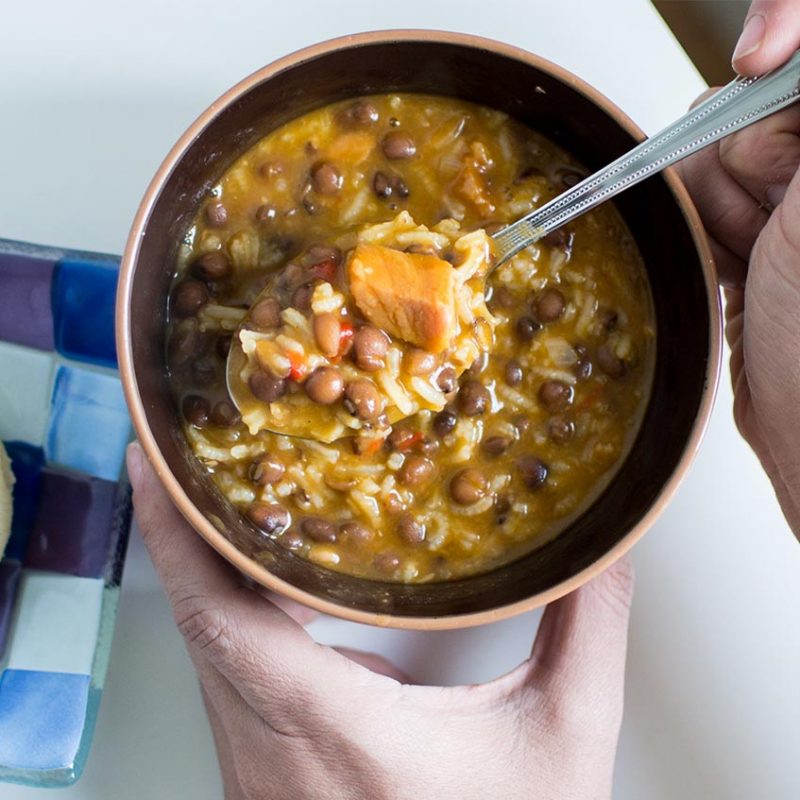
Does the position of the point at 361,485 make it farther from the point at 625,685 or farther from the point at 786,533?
the point at 786,533

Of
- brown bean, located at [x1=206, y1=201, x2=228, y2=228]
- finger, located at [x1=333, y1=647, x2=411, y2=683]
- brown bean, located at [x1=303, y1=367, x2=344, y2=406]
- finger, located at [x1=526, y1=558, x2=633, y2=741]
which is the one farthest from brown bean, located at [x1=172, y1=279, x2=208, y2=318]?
finger, located at [x1=526, y1=558, x2=633, y2=741]

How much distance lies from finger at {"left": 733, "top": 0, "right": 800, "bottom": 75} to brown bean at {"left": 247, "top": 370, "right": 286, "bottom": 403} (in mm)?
1074

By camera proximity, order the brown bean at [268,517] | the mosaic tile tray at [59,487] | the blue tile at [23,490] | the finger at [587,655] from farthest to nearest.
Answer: the blue tile at [23,490] → the mosaic tile tray at [59,487] → the finger at [587,655] → the brown bean at [268,517]

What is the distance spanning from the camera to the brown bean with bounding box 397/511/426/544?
88.5 inches

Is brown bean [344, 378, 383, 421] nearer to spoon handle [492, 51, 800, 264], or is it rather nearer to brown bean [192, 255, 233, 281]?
brown bean [192, 255, 233, 281]

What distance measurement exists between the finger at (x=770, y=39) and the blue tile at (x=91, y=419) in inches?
61.3

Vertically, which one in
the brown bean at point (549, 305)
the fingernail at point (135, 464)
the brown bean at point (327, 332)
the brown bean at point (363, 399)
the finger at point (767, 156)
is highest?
the finger at point (767, 156)

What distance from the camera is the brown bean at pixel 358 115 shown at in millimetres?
2283

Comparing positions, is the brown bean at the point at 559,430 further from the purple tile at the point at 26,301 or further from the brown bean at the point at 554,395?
the purple tile at the point at 26,301

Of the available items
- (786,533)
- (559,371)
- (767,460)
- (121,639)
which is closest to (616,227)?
(559,371)

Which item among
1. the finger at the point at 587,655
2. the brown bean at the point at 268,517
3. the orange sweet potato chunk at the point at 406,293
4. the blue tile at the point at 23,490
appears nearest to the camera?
the orange sweet potato chunk at the point at 406,293

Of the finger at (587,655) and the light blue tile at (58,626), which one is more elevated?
the finger at (587,655)

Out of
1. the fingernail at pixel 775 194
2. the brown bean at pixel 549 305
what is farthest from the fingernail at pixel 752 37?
the brown bean at pixel 549 305

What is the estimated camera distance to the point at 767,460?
2.52 m
